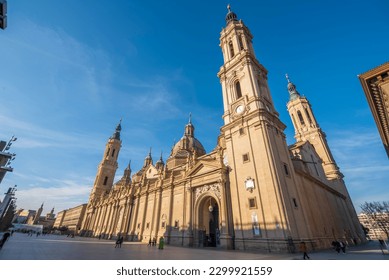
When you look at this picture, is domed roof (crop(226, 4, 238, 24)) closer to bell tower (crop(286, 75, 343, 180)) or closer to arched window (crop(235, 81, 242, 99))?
arched window (crop(235, 81, 242, 99))

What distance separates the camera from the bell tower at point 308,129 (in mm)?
39847

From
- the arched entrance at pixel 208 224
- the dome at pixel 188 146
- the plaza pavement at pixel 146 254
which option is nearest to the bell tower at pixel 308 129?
the dome at pixel 188 146

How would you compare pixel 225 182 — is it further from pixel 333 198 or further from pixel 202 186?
pixel 333 198

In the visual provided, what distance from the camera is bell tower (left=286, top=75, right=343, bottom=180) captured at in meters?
39.8

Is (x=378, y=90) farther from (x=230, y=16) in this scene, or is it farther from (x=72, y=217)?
(x=72, y=217)

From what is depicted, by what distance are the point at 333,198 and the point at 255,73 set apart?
2352 centimetres

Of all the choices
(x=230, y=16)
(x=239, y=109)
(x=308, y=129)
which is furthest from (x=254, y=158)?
(x=308, y=129)

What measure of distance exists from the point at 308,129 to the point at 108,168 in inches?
2368

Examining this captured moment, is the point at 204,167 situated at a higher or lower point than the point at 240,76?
lower

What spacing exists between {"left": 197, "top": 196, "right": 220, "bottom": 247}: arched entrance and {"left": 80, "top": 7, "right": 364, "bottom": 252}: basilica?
0.11 m

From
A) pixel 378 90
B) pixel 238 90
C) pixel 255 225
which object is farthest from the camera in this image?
pixel 238 90

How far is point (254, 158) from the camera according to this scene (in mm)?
19578

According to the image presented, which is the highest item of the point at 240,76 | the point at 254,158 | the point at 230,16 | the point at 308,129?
the point at 230,16

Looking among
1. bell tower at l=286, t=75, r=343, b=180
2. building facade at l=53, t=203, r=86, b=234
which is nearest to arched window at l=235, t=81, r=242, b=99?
bell tower at l=286, t=75, r=343, b=180
